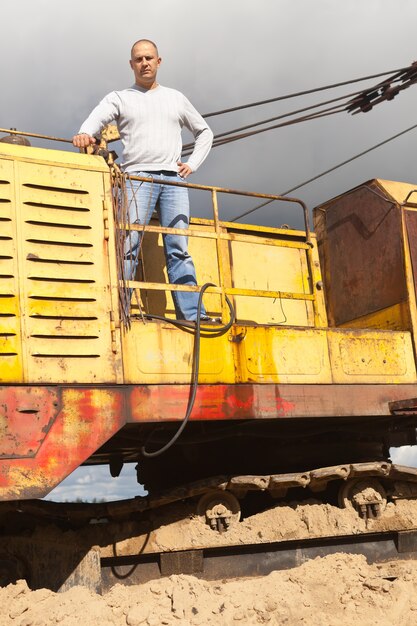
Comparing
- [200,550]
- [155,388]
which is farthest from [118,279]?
[200,550]

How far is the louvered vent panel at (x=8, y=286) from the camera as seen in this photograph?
5.83 m

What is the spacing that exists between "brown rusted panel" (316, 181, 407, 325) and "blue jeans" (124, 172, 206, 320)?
1989mm

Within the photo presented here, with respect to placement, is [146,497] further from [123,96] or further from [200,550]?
[123,96]

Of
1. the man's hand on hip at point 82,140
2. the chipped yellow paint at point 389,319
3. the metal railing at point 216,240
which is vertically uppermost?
the man's hand on hip at point 82,140

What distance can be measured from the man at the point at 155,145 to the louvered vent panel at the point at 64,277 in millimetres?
361

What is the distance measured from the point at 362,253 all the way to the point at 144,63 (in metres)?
2.70

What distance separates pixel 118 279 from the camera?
6.33 meters

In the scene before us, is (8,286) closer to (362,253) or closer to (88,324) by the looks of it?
(88,324)

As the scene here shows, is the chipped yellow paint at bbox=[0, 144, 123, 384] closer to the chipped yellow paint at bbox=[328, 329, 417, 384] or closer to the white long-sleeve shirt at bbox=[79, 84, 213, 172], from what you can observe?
the white long-sleeve shirt at bbox=[79, 84, 213, 172]

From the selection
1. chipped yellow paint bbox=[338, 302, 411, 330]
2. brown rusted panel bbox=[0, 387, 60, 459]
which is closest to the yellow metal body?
brown rusted panel bbox=[0, 387, 60, 459]

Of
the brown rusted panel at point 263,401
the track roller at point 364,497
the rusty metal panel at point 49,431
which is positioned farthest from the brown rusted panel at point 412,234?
the rusty metal panel at point 49,431

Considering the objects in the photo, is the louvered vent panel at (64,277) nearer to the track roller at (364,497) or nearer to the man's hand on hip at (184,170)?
the man's hand on hip at (184,170)

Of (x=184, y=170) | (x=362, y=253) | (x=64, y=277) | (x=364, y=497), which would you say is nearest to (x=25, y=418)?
(x=64, y=277)

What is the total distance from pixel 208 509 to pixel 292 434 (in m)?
1.02
